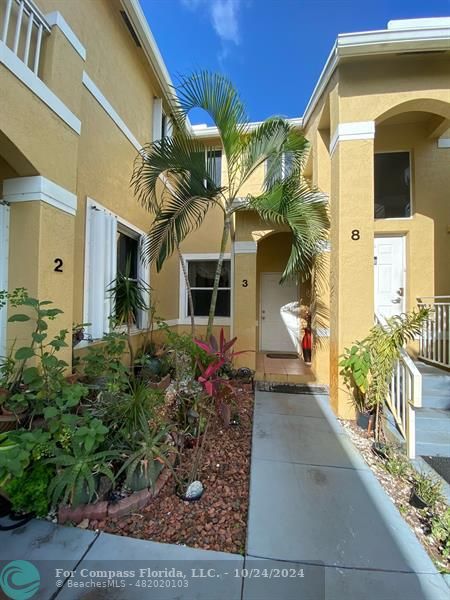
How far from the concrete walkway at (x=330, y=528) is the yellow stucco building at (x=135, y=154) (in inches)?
52.9

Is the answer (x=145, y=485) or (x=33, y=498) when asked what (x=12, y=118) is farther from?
(x=145, y=485)

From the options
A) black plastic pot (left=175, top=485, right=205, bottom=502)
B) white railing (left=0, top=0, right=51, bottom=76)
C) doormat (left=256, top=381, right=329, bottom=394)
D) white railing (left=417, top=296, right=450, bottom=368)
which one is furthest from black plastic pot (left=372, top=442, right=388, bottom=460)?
white railing (left=0, top=0, right=51, bottom=76)

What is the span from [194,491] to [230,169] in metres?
4.23

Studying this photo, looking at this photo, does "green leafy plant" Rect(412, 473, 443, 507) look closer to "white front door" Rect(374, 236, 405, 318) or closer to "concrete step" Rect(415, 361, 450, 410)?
"concrete step" Rect(415, 361, 450, 410)

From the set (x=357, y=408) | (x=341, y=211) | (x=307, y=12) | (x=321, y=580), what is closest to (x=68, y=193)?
(x=341, y=211)

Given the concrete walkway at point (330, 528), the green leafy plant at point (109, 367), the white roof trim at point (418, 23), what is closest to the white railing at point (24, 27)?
the green leafy plant at point (109, 367)

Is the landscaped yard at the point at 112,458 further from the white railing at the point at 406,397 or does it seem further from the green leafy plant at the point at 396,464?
the white railing at the point at 406,397

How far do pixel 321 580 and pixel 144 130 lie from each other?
6757mm

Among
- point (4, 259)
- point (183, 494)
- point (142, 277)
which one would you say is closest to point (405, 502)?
point (183, 494)

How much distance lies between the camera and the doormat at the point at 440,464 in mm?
2631

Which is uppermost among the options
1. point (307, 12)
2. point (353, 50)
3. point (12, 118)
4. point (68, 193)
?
point (307, 12)

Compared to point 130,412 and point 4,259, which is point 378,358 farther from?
point 4,259

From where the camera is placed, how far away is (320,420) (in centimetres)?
372

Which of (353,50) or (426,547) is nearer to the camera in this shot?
Answer: (426,547)
